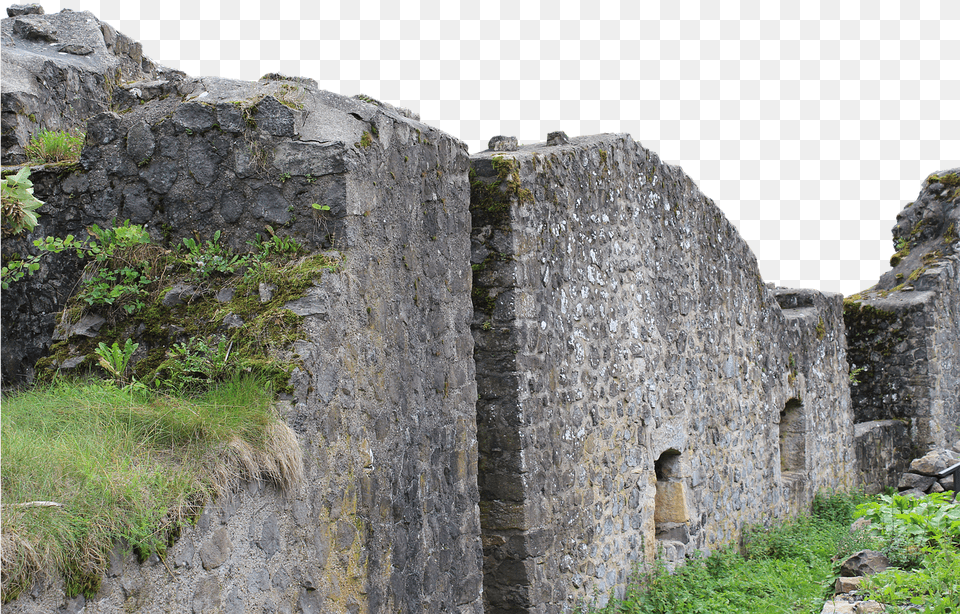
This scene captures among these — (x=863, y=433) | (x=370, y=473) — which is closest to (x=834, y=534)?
(x=863, y=433)

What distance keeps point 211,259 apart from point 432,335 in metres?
1.17

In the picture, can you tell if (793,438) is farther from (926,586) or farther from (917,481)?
(926,586)

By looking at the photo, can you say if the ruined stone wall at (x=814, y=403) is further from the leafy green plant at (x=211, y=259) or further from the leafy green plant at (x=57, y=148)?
the leafy green plant at (x=57, y=148)

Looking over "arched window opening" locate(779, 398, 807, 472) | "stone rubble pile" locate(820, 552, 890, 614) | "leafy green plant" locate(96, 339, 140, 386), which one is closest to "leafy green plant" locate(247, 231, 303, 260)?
"leafy green plant" locate(96, 339, 140, 386)

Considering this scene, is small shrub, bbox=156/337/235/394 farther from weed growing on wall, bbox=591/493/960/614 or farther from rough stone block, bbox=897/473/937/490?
rough stone block, bbox=897/473/937/490

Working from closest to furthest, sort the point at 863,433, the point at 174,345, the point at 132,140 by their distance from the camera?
the point at 174,345, the point at 132,140, the point at 863,433

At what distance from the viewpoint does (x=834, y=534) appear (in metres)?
9.54

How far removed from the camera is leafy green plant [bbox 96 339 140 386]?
355 cm

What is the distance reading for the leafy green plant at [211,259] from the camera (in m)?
3.82

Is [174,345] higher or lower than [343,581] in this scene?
higher

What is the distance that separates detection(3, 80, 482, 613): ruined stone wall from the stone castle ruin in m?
0.01

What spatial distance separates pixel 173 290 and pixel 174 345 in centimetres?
37

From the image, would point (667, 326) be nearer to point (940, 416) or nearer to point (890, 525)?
point (890, 525)

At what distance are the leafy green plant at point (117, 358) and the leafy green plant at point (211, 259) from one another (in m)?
0.43
